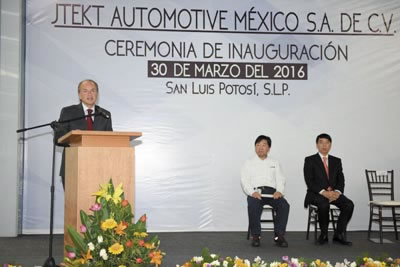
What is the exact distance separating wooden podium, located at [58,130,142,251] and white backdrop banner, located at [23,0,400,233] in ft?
11.5

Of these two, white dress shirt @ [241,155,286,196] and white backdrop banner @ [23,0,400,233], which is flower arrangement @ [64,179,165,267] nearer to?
white dress shirt @ [241,155,286,196]

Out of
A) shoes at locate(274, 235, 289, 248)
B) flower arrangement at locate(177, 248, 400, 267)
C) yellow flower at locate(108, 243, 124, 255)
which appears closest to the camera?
flower arrangement at locate(177, 248, 400, 267)

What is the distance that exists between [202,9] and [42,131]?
230 cm

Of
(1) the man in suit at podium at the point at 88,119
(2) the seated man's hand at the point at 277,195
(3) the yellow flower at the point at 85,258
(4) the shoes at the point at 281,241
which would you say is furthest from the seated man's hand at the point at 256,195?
(3) the yellow flower at the point at 85,258

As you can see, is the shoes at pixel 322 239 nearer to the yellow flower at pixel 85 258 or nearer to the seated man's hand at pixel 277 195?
the seated man's hand at pixel 277 195

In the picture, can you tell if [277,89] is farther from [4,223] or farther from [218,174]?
[4,223]

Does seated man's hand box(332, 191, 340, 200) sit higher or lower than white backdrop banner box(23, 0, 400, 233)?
lower

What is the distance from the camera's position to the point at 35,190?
257 inches

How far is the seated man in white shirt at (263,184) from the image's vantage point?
19.1 feet

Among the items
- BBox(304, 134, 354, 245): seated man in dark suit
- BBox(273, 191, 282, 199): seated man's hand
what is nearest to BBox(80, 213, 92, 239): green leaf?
BBox(273, 191, 282, 199): seated man's hand

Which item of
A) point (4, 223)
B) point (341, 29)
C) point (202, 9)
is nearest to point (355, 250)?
→ point (341, 29)

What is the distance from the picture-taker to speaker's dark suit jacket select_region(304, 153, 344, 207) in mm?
6023

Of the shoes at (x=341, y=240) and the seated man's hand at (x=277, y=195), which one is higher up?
the seated man's hand at (x=277, y=195)

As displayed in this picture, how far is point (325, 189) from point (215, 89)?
1719 mm
